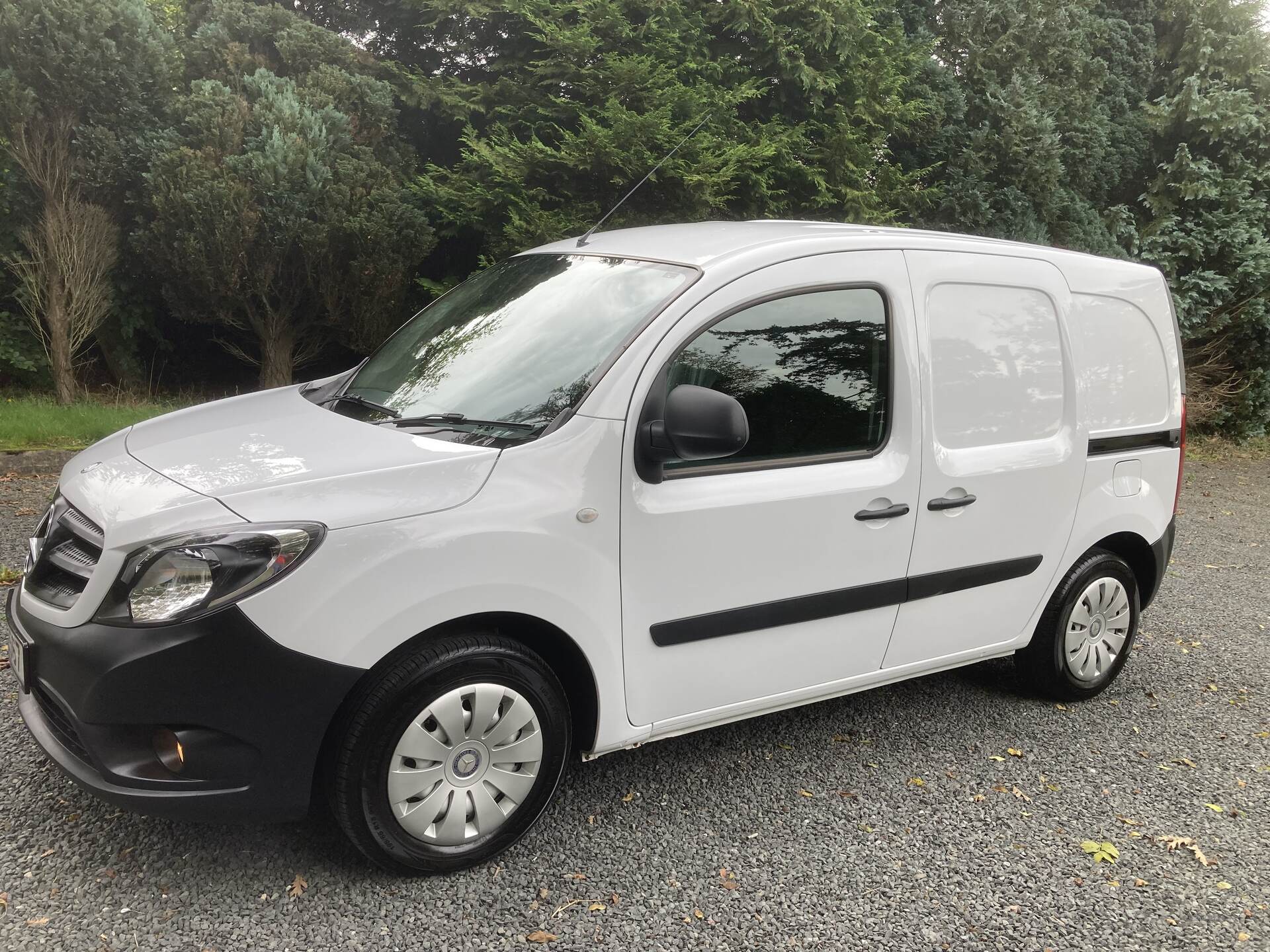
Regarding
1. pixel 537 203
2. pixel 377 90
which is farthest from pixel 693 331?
pixel 377 90

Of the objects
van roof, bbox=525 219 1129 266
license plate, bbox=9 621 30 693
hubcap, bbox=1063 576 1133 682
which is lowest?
hubcap, bbox=1063 576 1133 682

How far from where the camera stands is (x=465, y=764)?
267 centimetres

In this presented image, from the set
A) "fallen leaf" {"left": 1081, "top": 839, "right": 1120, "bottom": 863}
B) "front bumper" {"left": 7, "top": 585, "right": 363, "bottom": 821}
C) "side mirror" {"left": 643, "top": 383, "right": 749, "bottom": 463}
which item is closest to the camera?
"front bumper" {"left": 7, "top": 585, "right": 363, "bottom": 821}

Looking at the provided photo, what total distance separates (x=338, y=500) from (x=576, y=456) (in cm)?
65

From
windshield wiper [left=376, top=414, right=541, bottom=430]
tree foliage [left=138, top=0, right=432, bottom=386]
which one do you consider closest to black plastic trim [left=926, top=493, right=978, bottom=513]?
windshield wiper [left=376, top=414, right=541, bottom=430]

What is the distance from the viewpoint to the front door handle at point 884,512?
322cm

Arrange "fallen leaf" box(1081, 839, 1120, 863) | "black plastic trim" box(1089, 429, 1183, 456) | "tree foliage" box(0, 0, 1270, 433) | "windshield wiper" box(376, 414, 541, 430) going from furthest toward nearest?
1. "tree foliage" box(0, 0, 1270, 433)
2. "black plastic trim" box(1089, 429, 1183, 456)
3. "fallen leaf" box(1081, 839, 1120, 863)
4. "windshield wiper" box(376, 414, 541, 430)

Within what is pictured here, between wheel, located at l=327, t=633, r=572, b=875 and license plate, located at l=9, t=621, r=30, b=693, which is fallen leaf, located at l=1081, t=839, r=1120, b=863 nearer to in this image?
wheel, located at l=327, t=633, r=572, b=875

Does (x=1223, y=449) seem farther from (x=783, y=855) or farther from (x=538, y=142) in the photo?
(x=783, y=855)

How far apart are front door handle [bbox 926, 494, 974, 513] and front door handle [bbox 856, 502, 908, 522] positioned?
0.41 ft

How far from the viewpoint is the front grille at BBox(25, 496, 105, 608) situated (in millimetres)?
2477

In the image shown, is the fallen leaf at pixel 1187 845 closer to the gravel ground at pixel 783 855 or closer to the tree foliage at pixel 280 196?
the gravel ground at pixel 783 855

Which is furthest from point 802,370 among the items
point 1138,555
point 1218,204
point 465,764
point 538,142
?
point 1218,204

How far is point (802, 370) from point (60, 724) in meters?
2.35
